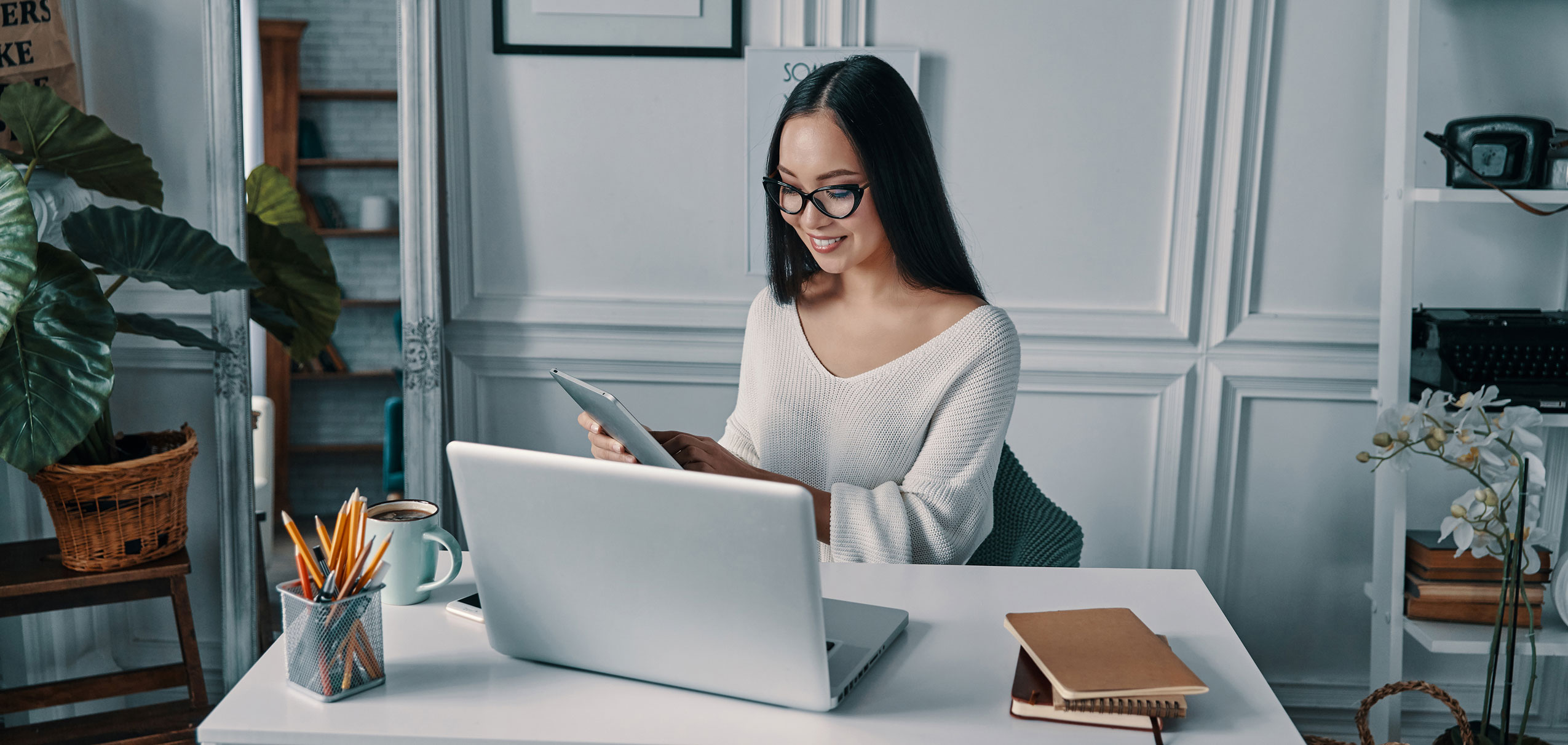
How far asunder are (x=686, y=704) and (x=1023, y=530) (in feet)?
2.83

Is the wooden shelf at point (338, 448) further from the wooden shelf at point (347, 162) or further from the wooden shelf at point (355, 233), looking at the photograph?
the wooden shelf at point (347, 162)

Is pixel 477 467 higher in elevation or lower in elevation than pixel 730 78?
lower

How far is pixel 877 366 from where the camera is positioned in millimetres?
1557

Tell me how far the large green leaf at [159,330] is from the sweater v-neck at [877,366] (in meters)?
1.24

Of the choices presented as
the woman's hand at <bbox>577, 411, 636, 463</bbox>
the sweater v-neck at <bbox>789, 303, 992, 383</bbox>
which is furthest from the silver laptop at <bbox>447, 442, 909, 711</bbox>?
the sweater v-neck at <bbox>789, 303, 992, 383</bbox>

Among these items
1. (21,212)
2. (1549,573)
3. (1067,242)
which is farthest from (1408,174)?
(21,212)


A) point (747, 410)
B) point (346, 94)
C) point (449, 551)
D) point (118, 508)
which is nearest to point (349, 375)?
point (346, 94)

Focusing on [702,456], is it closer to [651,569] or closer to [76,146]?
[651,569]

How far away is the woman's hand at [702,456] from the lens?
52.1 inches

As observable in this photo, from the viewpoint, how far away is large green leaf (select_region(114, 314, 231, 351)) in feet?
6.35

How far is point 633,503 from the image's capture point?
800 millimetres

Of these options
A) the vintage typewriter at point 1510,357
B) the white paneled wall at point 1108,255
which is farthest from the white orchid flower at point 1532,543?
the white paneled wall at point 1108,255

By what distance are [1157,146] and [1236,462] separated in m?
0.78

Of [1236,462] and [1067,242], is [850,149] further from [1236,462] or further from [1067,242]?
[1236,462]
